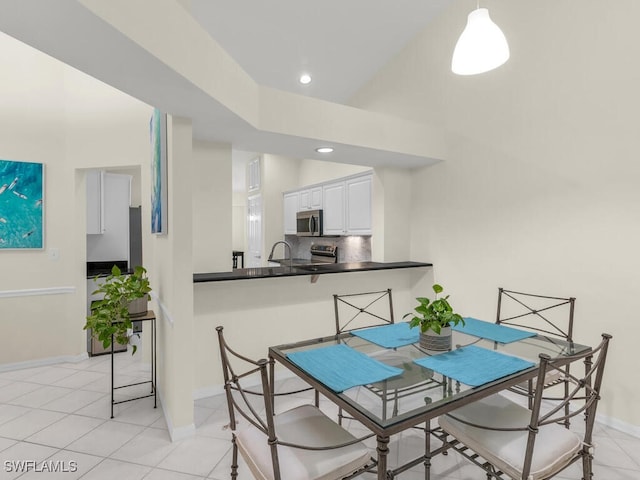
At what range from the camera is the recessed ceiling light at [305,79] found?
4317 millimetres

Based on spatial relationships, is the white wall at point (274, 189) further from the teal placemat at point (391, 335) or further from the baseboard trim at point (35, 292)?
the teal placemat at point (391, 335)

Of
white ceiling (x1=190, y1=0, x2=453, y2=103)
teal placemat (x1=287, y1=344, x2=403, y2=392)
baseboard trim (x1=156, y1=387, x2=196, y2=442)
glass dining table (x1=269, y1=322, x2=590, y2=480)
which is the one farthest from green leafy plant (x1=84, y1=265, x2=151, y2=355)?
white ceiling (x1=190, y1=0, x2=453, y2=103)

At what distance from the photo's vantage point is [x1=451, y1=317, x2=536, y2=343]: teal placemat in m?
2.03

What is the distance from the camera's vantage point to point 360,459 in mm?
1393

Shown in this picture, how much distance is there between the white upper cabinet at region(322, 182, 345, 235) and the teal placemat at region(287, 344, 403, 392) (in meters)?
2.96

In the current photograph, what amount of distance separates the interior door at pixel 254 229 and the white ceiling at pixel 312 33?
266 centimetres

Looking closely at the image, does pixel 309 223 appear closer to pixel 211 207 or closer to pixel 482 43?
pixel 211 207

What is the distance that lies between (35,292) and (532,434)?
424cm

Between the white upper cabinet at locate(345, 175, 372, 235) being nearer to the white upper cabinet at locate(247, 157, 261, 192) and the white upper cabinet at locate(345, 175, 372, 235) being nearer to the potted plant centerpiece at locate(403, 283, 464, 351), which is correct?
the potted plant centerpiece at locate(403, 283, 464, 351)

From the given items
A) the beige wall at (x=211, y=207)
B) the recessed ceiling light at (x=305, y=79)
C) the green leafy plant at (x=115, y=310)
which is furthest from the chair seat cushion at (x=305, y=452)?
the recessed ceiling light at (x=305, y=79)

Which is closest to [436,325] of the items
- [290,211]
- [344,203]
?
[344,203]

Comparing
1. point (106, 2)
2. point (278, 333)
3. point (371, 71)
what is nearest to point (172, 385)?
point (278, 333)

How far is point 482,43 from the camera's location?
178 cm

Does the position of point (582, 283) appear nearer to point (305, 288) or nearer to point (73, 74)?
point (305, 288)
